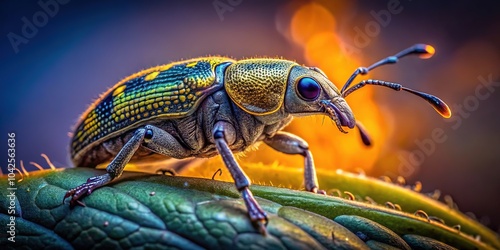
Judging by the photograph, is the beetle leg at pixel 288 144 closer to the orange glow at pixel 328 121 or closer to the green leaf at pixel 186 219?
the orange glow at pixel 328 121

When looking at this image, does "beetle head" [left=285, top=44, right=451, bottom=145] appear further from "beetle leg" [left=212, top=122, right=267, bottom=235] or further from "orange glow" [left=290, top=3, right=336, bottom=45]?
"orange glow" [left=290, top=3, right=336, bottom=45]

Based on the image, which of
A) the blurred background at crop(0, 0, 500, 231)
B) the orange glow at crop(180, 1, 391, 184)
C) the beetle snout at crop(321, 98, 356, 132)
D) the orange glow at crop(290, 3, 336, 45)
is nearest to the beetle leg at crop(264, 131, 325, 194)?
the orange glow at crop(180, 1, 391, 184)

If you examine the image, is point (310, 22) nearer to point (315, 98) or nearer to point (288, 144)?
point (288, 144)

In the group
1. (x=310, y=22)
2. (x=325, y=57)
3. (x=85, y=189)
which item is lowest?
(x=85, y=189)

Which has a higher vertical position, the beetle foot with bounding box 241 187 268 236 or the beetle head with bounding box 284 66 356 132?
the beetle head with bounding box 284 66 356 132

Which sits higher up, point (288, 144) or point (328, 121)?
point (328, 121)

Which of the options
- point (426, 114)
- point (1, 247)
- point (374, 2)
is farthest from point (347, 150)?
point (1, 247)

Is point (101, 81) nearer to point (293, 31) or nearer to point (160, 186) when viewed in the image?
point (293, 31)

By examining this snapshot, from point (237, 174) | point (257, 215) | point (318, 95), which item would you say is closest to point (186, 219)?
point (257, 215)
